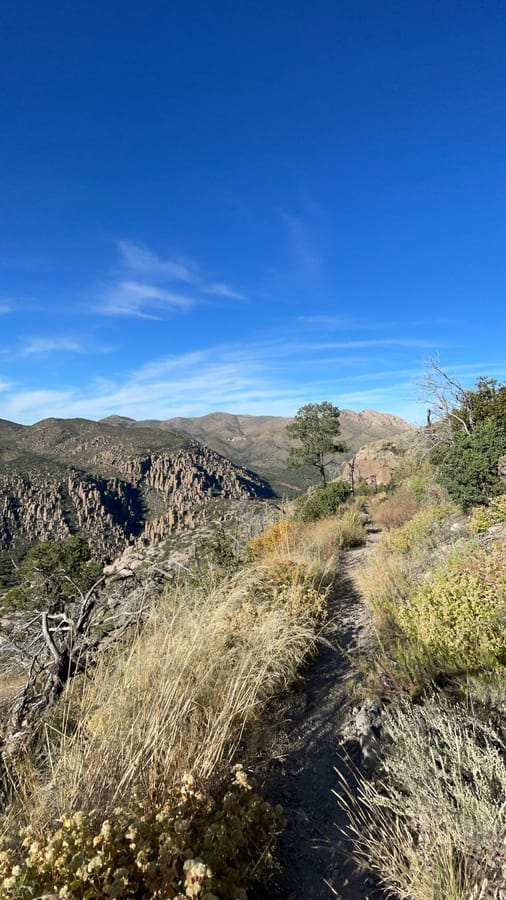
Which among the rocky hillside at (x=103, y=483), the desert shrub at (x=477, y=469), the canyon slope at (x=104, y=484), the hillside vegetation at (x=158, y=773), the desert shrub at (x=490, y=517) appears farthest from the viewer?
the rocky hillside at (x=103, y=483)

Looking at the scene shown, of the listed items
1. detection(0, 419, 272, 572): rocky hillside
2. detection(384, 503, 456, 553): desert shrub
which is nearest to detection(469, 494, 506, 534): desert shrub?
detection(384, 503, 456, 553): desert shrub

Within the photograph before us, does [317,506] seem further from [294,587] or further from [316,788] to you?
[316,788]

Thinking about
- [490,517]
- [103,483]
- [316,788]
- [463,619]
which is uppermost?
[490,517]

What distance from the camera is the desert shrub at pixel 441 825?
1.75 metres

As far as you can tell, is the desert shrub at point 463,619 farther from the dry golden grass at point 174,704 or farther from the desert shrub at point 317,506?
the desert shrub at point 317,506

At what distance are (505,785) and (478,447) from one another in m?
8.28

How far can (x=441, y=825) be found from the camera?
2.03 metres

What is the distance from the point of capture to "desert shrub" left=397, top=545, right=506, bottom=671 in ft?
11.1

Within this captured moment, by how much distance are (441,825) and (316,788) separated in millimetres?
931

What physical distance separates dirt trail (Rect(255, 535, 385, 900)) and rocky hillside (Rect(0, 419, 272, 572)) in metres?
48.0

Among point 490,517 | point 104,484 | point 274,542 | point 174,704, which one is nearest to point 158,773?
point 174,704

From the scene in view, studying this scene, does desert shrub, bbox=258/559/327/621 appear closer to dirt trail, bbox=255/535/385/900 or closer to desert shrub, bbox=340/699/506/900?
dirt trail, bbox=255/535/385/900

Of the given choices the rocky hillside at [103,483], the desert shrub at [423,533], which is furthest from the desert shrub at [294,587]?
the rocky hillside at [103,483]

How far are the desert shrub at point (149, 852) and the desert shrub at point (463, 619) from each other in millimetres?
2116
